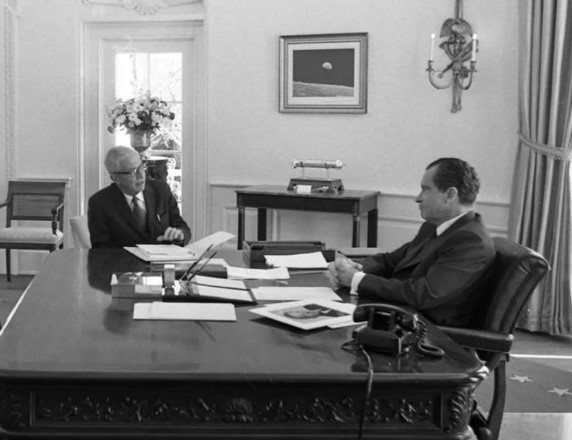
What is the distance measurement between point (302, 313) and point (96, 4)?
561 centimetres

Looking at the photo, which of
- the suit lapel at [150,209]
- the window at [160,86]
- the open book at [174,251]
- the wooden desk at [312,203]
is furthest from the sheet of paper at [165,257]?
the window at [160,86]

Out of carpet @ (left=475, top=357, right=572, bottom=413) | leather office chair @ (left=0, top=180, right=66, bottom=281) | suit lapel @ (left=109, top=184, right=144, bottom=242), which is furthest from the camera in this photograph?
leather office chair @ (left=0, top=180, right=66, bottom=281)

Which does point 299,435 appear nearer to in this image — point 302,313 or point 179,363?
point 179,363

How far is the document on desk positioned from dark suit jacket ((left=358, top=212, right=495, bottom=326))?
625 millimetres

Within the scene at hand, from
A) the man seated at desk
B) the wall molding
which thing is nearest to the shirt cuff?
the man seated at desk

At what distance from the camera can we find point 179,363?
1978mm

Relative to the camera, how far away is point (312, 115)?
271 inches

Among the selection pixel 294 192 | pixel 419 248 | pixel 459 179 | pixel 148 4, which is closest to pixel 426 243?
pixel 419 248

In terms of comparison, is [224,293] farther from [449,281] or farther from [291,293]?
[449,281]

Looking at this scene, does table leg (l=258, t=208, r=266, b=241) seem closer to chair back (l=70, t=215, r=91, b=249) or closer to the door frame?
the door frame

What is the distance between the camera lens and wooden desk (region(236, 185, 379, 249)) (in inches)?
244

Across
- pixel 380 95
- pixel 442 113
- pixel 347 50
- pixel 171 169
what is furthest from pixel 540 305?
pixel 171 169

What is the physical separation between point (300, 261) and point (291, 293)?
0.64 metres

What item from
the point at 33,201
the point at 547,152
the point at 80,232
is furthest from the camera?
the point at 33,201
